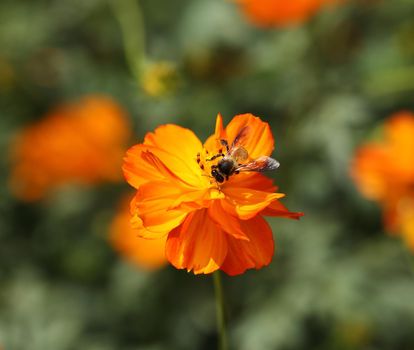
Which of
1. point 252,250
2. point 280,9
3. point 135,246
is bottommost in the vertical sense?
point 252,250

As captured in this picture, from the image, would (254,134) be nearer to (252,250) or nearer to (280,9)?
(252,250)

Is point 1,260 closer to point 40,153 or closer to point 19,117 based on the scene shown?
point 40,153

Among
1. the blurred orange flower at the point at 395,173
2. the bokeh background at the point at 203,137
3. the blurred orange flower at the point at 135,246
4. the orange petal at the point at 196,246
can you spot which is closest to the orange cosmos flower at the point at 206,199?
the orange petal at the point at 196,246

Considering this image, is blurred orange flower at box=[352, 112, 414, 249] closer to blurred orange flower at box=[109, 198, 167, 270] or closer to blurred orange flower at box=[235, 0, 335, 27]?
blurred orange flower at box=[235, 0, 335, 27]

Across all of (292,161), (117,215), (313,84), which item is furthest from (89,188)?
(313,84)

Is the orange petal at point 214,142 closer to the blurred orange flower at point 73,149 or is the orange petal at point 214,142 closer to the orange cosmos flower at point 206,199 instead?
the orange cosmos flower at point 206,199

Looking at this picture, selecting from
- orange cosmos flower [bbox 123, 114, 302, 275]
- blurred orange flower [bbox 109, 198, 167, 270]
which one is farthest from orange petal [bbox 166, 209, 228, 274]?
blurred orange flower [bbox 109, 198, 167, 270]

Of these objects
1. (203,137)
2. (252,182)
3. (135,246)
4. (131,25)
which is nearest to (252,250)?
(252,182)
